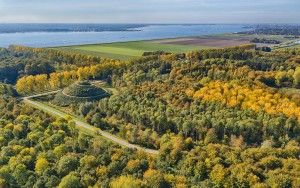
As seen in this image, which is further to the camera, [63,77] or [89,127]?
[63,77]

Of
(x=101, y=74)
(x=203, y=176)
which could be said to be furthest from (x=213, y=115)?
(x=101, y=74)

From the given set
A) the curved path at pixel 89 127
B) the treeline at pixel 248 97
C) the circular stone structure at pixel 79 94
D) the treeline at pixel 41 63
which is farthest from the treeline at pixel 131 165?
the treeline at pixel 41 63

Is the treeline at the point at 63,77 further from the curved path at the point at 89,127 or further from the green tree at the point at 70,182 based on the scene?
the green tree at the point at 70,182

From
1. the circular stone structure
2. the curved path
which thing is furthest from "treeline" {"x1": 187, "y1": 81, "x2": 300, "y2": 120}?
the circular stone structure

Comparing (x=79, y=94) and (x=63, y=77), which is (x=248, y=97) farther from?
(x=63, y=77)

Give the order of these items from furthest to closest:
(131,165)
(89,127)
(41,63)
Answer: (41,63) < (89,127) < (131,165)

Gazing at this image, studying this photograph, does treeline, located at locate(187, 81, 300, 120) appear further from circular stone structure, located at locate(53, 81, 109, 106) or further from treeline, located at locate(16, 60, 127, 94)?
treeline, located at locate(16, 60, 127, 94)

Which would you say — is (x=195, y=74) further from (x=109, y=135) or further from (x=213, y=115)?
(x=109, y=135)

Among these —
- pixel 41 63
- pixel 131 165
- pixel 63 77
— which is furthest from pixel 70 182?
pixel 41 63
